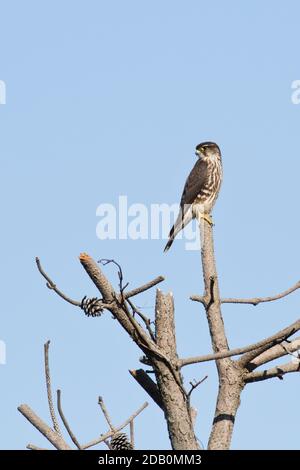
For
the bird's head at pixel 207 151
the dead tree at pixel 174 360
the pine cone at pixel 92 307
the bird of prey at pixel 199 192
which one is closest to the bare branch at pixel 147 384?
the dead tree at pixel 174 360

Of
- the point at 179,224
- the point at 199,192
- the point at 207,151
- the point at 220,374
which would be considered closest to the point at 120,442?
the point at 220,374

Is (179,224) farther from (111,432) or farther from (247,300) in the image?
(111,432)

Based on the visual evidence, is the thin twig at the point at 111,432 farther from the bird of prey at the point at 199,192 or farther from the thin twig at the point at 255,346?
the bird of prey at the point at 199,192

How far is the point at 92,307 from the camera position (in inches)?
185

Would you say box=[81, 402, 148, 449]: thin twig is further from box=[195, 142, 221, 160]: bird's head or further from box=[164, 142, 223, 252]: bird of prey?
box=[195, 142, 221, 160]: bird's head

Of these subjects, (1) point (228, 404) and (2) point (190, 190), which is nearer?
(1) point (228, 404)

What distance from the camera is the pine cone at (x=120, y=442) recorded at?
4.77 meters

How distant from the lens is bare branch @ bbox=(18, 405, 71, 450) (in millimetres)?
4414

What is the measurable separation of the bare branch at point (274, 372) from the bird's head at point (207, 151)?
24.0 ft

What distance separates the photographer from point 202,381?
15.4 ft

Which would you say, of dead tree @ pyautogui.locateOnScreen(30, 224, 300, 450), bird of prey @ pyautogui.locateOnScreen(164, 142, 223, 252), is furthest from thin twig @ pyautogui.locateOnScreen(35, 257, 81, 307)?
bird of prey @ pyautogui.locateOnScreen(164, 142, 223, 252)
